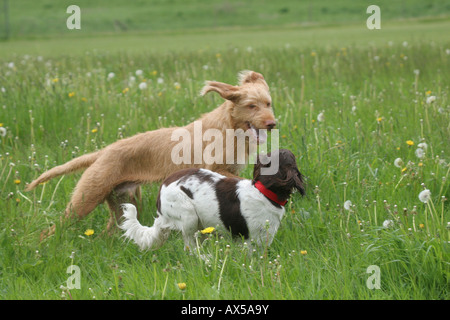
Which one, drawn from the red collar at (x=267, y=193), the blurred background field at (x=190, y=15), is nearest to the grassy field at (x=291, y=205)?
the red collar at (x=267, y=193)

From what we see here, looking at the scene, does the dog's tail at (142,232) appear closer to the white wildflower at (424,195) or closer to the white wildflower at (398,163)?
the white wildflower at (424,195)

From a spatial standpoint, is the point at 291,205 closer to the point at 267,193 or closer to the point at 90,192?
the point at 267,193

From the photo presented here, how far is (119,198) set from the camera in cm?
503

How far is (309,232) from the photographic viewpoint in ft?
14.2

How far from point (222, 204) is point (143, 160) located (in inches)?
47.0

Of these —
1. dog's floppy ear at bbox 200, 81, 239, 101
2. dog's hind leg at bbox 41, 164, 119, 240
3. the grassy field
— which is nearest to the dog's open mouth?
dog's floppy ear at bbox 200, 81, 239, 101

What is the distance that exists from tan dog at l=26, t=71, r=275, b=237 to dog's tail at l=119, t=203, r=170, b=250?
63cm

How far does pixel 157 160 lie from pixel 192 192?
0.93 m

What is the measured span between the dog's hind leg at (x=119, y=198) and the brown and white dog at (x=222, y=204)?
0.68m

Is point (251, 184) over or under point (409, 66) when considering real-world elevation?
under

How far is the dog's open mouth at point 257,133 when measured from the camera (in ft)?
16.0

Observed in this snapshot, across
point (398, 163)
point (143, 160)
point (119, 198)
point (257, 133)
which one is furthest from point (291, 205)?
point (119, 198)
